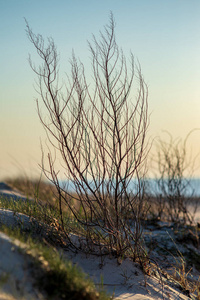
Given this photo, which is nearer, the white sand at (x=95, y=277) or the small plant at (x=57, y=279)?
the white sand at (x=95, y=277)

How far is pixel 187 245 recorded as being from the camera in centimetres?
625

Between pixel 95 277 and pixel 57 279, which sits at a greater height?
pixel 57 279

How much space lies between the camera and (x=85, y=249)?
4.11 m

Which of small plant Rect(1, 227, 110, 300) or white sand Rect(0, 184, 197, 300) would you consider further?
small plant Rect(1, 227, 110, 300)

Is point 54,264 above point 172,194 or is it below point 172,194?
below

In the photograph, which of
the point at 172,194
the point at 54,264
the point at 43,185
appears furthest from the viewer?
the point at 43,185

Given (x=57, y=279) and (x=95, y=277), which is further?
(x=95, y=277)

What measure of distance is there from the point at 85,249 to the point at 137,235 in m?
0.61

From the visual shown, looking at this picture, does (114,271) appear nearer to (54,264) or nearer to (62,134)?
(54,264)

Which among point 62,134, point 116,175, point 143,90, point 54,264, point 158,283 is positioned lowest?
point 158,283

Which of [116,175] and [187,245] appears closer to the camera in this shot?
[116,175]

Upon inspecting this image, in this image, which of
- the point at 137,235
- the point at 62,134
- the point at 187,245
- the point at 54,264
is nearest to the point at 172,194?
the point at 187,245

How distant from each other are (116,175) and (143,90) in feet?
3.19

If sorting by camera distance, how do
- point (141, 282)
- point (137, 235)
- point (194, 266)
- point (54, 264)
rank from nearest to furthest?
point (54, 264) → point (141, 282) → point (137, 235) → point (194, 266)
